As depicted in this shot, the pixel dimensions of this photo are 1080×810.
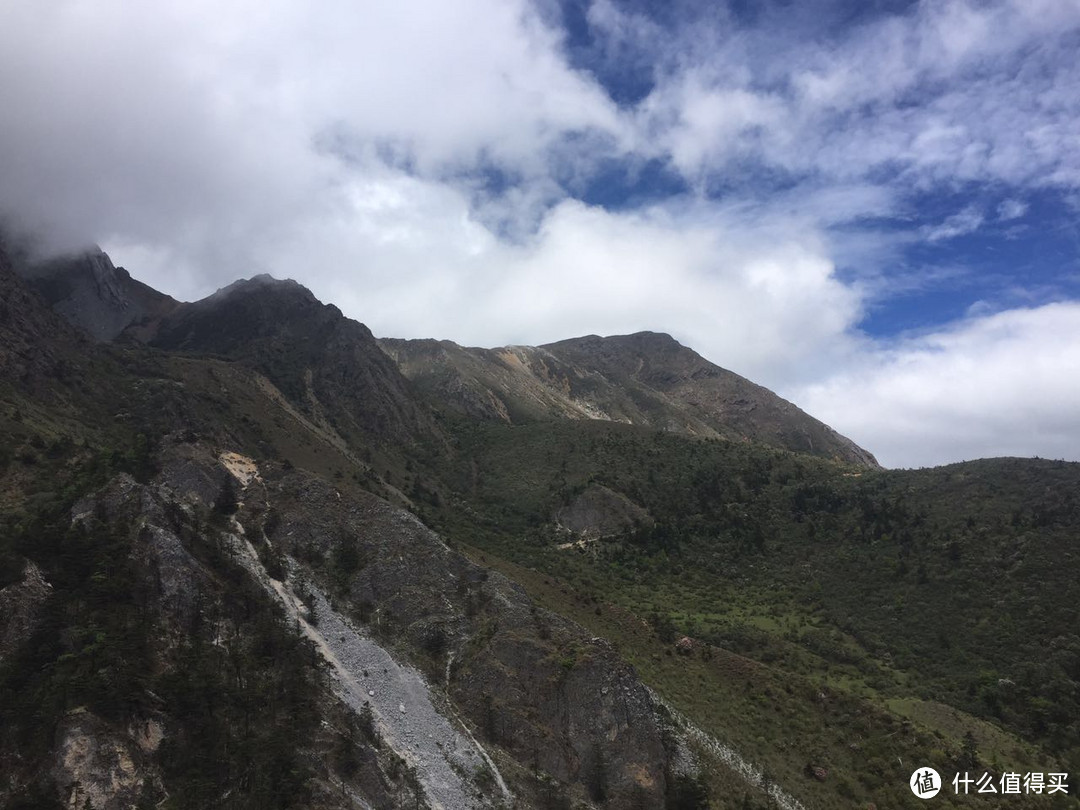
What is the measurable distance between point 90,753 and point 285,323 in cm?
10091

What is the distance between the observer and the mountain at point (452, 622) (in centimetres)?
2989

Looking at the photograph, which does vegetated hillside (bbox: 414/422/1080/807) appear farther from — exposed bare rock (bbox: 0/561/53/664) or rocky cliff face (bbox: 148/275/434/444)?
exposed bare rock (bbox: 0/561/53/664)

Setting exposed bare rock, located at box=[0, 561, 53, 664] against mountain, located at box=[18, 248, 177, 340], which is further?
mountain, located at box=[18, 248, 177, 340]

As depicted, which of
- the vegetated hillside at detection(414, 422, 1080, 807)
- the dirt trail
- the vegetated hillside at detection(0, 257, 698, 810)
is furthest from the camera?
the vegetated hillside at detection(414, 422, 1080, 807)

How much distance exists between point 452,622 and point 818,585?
170ft

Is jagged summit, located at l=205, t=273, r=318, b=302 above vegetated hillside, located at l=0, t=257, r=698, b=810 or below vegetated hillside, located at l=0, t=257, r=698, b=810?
above

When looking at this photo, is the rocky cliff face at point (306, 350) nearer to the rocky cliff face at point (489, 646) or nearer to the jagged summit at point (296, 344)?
the jagged summit at point (296, 344)

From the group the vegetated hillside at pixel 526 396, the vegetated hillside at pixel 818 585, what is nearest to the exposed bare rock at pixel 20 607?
the vegetated hillside at pixel 818 585

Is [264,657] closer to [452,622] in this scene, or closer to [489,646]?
[452,622]

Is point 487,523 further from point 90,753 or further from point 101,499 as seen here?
point 90,753

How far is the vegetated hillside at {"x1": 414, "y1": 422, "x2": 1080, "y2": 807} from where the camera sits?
45.1 metres

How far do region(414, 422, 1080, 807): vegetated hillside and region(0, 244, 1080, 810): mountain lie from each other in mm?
337

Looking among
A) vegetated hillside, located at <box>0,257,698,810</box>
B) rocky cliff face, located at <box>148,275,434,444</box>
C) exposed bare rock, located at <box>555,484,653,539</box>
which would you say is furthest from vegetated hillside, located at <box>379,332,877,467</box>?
vegetated hillside, located at <box>0,257,698,810</box>

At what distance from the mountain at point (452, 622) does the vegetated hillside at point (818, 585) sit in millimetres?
337
